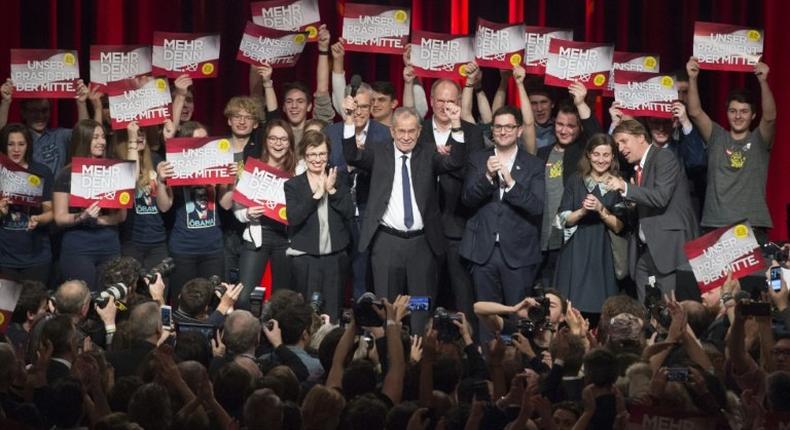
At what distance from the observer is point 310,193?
9.32 metres

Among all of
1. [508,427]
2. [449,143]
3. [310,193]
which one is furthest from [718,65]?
[508,427]

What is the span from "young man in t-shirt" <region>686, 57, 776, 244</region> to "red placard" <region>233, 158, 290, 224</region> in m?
2.64

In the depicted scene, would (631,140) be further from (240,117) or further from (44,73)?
(44,73)

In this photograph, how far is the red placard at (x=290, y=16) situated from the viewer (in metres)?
10.5

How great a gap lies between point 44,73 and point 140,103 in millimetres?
869

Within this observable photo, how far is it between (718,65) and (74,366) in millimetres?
5337

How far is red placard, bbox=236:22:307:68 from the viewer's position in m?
10.3

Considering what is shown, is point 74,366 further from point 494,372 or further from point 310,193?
point 310,193

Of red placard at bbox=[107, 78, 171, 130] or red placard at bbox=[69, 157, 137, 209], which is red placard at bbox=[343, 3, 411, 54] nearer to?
red placard at bbox=[107, 78, 171, 130]

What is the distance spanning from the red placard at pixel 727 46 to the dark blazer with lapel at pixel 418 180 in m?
1.77

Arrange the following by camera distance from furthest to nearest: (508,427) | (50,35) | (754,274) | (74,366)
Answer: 1. (50,35)
2. (754,274)
3. (74,366)
4. (508,427)

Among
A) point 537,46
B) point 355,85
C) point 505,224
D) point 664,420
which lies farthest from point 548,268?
point 664,420

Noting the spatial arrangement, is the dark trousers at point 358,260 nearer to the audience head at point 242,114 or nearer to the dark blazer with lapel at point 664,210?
the audience head at point 242,114

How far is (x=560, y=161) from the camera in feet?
→ 31.5
